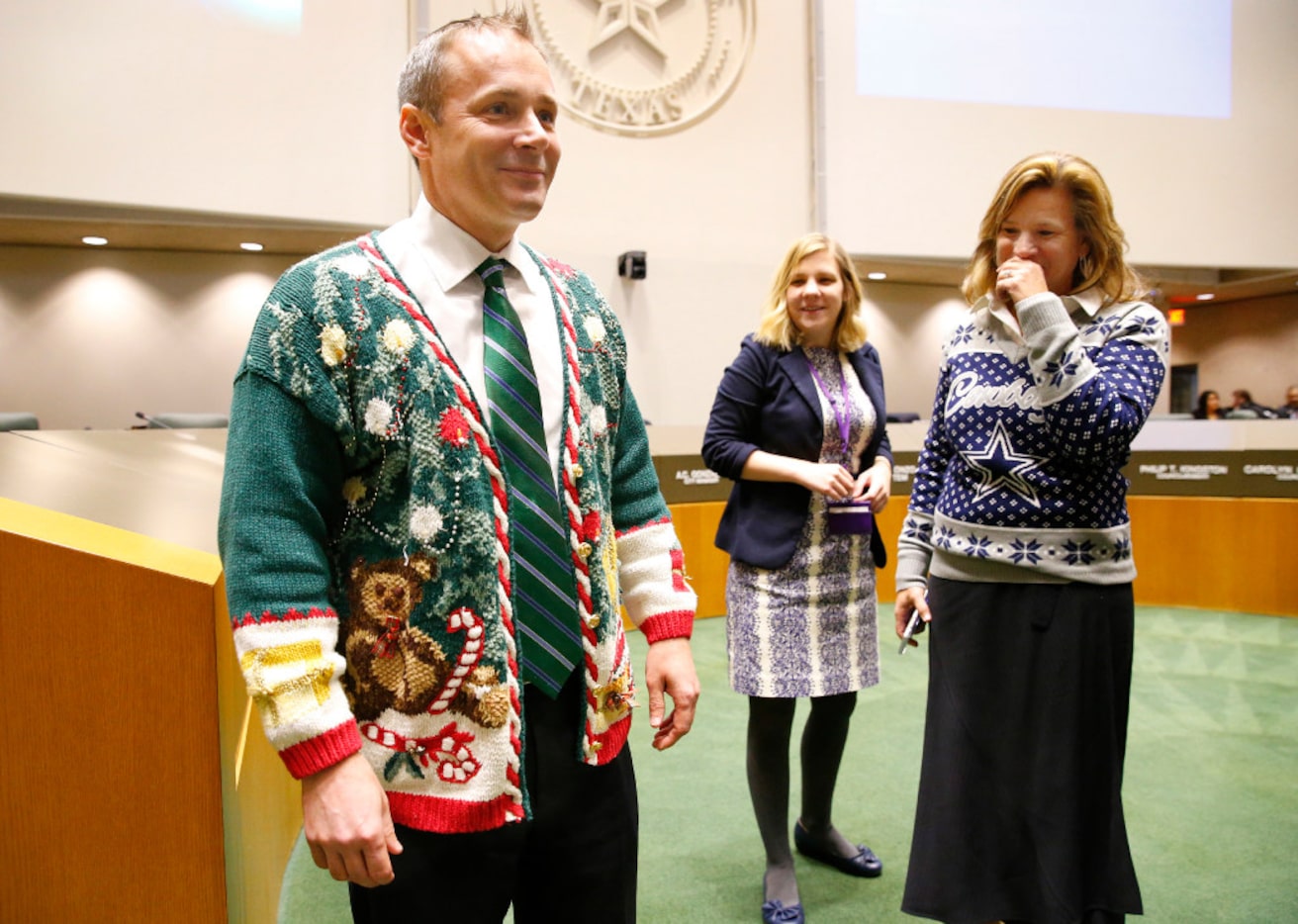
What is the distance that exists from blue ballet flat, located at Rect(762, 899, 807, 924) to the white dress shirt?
1435 mm

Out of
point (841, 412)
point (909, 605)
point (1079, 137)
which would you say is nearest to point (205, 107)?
point (841, 412)

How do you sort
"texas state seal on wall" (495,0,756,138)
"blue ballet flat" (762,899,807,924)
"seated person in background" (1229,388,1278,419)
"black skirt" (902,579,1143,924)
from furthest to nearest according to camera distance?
"seated person in background" (1229,388,1278,419), "texas state seal on wall" (495,0,756,138), "blue ballet flat" (762,899,807,924), "black skirt" (902,579,1143,924)

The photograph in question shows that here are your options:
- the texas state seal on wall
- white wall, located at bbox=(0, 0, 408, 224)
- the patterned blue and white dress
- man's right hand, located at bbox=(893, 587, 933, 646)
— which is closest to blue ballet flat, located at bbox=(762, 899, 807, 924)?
the patterned blue and white dress

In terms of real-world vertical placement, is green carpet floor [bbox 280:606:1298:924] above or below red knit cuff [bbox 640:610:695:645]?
below

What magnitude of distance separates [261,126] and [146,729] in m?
5.06

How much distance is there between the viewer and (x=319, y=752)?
0.82 metres

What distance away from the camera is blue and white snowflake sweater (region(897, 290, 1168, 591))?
1.38 metres

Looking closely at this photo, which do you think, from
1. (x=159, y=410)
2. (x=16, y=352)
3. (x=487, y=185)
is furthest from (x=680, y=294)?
(x=487, y=185)

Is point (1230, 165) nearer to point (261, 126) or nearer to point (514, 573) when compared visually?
point (261, 126)

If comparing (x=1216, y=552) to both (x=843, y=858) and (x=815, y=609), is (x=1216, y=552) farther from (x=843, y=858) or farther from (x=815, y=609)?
(x=815, y=609)

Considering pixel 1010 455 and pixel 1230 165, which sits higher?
pixel 1230 165

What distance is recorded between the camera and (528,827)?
994 millimetres

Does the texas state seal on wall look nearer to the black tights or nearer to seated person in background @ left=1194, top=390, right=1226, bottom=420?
seated person in background @ left=1194, top=390, right=1226, bottom=420

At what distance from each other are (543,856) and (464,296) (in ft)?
2.04
